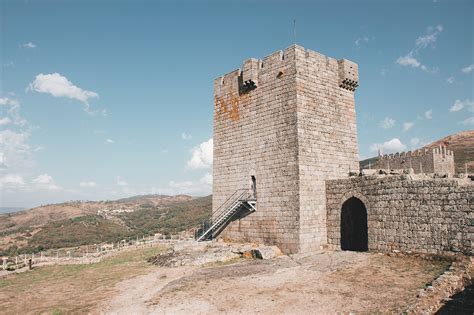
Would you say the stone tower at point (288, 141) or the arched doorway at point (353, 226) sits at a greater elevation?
the stone tower at point (288, 141)

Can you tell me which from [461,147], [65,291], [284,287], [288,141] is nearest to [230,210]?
[288,141]

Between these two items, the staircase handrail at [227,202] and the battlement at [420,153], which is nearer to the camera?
the staircase handrail at [227,202]

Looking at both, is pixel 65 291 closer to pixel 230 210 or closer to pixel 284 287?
pixel 284 287

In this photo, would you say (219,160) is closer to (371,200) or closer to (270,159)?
(270,159)

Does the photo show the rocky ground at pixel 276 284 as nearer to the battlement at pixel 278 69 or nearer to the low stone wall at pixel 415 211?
the low stone wall at pixel 415 211

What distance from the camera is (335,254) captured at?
46.2ft

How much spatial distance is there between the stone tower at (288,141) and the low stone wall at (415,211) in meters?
1.60

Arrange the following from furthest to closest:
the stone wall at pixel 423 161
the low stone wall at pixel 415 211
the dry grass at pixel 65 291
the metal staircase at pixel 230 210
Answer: the stone wall at pixel 423 161 < the metal staircase at pixel 230 210 < the low stone wall at pixel 415 211 < the dry grass at pixel 65 291

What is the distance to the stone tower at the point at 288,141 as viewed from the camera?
15.1 m

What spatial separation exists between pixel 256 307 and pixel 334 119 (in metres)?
10.8

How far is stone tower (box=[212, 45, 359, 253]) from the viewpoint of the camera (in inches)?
594

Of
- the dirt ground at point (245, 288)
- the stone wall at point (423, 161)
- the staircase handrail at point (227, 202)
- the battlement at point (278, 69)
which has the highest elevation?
the battlement at point (278, 69)

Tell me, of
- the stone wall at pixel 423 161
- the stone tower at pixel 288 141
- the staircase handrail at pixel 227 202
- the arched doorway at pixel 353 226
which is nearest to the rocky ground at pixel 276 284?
the stone tower at pixel 288 141

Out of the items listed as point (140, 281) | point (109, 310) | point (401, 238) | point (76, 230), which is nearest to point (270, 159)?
point (401, 238)
